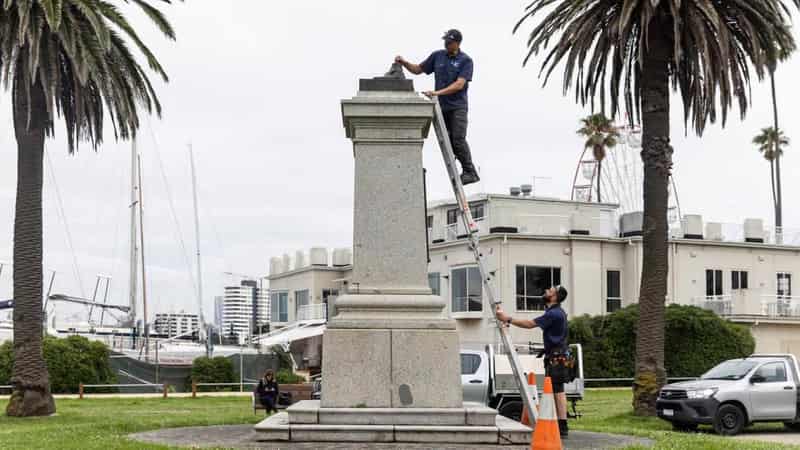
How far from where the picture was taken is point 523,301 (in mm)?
51812

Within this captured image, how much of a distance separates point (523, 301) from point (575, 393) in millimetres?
27791

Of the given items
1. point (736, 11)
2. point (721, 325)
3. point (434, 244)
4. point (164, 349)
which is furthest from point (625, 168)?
point (736, 11)

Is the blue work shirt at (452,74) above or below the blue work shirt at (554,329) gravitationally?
above

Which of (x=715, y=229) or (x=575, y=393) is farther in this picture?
(x=715, y=229)

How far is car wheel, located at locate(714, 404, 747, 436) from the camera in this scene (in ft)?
77.0

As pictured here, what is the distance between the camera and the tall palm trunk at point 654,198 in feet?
84.0

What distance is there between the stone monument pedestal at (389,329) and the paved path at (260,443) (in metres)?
0.21

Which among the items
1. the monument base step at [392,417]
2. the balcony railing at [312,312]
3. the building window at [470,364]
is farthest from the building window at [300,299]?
the monument base step at [392,417]

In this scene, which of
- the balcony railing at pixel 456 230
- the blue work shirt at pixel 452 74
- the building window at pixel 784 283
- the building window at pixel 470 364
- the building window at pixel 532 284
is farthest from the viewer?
the building window at pixel 784 283

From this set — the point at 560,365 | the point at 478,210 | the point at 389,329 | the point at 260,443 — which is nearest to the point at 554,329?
the point at 560,365

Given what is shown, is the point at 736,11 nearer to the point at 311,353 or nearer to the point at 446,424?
the point at 446,424

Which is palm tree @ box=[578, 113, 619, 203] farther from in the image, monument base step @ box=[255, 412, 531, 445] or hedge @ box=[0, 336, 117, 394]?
monument base step @ box=[255, 412, 531, 445]

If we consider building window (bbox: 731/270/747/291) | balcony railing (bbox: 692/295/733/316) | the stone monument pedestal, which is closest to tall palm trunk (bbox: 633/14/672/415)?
the stone monument pedestal

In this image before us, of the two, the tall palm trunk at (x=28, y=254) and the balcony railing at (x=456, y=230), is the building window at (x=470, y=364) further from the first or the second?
the balcony railing at (x=456, y=230)
